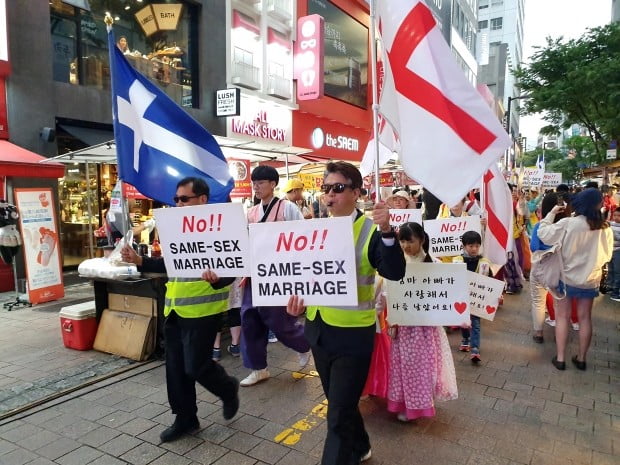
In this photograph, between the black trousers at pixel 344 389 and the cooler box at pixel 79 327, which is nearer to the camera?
the black trousers at pixel 344 389

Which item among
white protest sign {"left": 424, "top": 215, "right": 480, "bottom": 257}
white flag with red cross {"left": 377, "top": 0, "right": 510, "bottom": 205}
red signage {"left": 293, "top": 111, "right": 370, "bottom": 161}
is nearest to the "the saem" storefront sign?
red signage {"left": 293, "top": 111, "right": 370, "bottom": 161}

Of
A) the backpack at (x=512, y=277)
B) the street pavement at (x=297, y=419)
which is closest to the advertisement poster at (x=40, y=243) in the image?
the street pavement at (x=297, y=419)

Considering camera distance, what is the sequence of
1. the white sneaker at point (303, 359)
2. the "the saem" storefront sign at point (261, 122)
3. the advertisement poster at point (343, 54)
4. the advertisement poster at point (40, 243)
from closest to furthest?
the white sneaker at point (303, 359), the advertisement poster at point (40, 243), the "the saem" storefront sign at point (261, 122), the advertisement poster at point (343, 54)

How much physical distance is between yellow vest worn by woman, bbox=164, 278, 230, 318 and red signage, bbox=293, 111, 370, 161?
48.2ft

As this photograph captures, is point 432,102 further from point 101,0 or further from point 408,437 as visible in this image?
point 101,0

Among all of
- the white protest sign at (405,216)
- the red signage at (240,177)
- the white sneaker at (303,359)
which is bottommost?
the white sneaker at (303,359)

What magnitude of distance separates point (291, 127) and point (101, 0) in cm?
792

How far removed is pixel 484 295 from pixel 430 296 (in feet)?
4.64

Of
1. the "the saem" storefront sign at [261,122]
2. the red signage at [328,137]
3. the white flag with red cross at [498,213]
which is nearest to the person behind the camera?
the white flag with red cross at [498,213]

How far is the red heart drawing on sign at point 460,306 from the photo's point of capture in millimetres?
3744

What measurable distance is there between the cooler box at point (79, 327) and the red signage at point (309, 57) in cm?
1298

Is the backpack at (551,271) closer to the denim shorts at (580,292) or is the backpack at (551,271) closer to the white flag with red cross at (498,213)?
the denim shorts at (580,292)

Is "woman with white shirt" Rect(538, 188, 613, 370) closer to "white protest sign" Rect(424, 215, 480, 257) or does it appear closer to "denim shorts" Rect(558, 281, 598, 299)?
"denim shorts" Rect(558, 281, 598, 299)

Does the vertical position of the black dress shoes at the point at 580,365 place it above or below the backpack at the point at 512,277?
below
